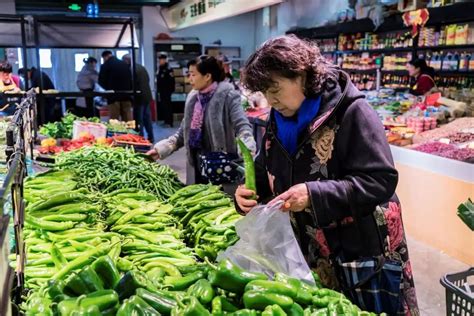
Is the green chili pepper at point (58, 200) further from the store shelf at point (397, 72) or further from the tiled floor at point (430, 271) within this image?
the store shelf at point (397, 72)

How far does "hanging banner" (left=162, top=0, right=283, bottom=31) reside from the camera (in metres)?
8.41

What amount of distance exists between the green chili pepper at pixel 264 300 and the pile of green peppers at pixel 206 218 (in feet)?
2.31

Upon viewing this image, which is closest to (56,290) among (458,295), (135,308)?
(135,308)

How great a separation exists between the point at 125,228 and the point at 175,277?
2.56 feet

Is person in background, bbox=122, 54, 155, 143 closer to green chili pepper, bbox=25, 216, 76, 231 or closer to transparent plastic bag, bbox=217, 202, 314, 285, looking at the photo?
green chili pepper, bbox=25, 216, 76, 231

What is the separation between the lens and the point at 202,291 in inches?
63.6

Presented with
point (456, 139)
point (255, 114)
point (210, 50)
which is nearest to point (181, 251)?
point (456, 139)

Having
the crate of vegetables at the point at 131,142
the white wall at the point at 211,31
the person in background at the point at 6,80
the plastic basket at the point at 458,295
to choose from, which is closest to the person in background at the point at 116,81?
the person in background at the point at 6,80

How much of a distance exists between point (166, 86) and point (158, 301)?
13414 millimetres

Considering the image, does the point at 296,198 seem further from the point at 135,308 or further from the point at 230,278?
the point at 135,308

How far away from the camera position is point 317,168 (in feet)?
6.57

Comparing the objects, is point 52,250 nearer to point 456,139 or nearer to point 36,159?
point 36,159

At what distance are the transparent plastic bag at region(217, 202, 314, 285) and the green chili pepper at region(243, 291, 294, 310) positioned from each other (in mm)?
229

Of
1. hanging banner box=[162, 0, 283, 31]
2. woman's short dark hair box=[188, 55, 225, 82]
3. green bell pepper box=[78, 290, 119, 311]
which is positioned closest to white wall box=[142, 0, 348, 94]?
hanging banner box=[162, 0, 283, 31]
